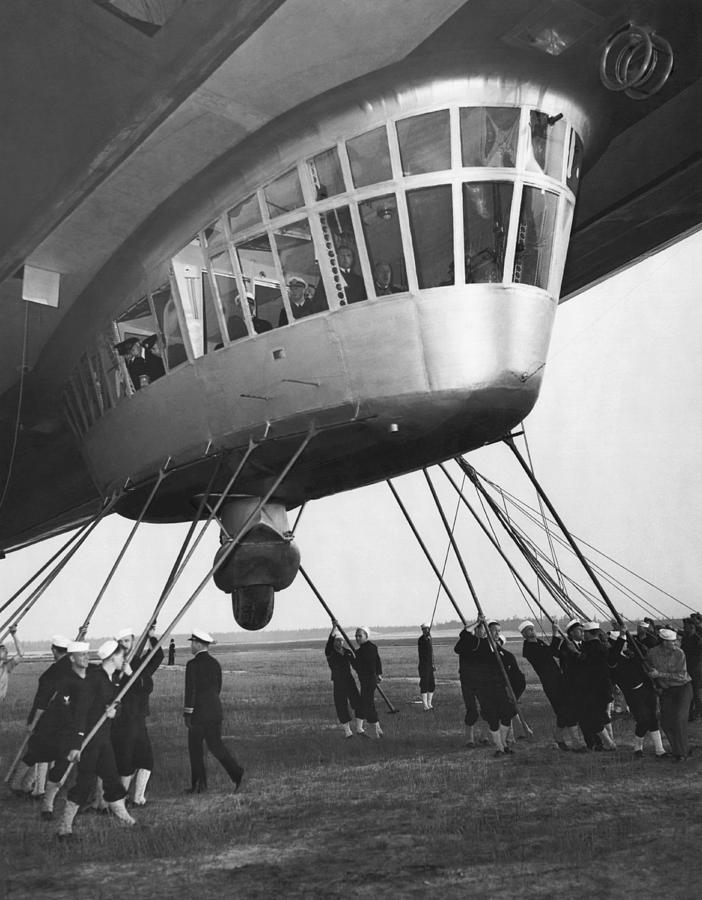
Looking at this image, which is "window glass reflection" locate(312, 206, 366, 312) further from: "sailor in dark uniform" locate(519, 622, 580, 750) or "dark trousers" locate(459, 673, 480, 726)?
"dark trousers" locate(459, 673, 480, 726)

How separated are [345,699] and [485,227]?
10134 millimetres

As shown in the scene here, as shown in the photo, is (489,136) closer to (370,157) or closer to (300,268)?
(370,157)

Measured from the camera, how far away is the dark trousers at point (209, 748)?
11.6 meters

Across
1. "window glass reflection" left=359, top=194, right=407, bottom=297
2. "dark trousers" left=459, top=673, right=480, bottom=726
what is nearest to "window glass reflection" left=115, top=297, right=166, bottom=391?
"window glass reflection" left=359, top=194, right=407, bottom=297

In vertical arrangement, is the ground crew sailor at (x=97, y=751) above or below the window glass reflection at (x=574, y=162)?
below

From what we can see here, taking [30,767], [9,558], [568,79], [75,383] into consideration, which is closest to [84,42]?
[75,383]

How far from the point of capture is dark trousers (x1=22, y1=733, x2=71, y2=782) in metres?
10.7

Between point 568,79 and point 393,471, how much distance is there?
657cm

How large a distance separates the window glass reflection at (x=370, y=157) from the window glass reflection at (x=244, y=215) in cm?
171

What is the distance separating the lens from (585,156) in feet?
43.2

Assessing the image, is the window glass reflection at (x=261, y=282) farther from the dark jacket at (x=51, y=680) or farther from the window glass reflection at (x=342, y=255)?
the dark jacket at (x=51, y=680)

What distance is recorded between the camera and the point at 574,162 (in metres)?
12.7

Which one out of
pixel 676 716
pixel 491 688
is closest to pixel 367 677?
pixel 491 688

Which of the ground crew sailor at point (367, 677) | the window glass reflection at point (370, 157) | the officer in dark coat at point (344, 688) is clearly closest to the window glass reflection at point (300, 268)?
the window glass reflection at point (370, 157)
